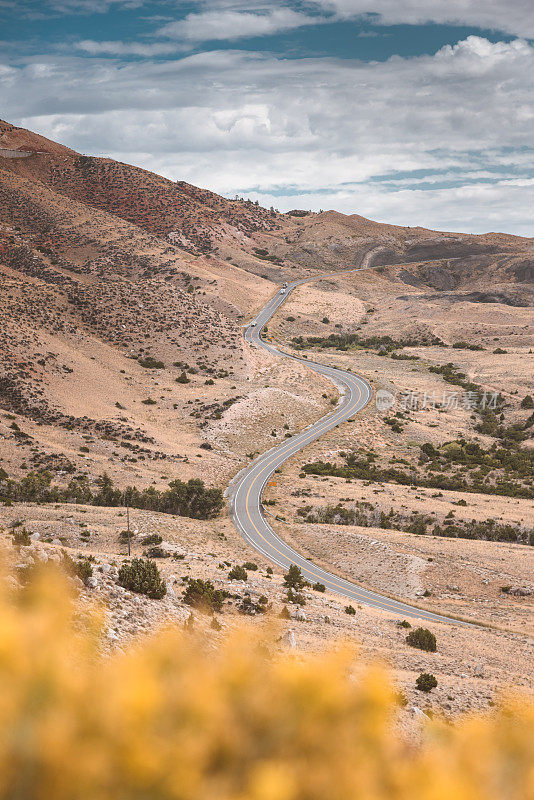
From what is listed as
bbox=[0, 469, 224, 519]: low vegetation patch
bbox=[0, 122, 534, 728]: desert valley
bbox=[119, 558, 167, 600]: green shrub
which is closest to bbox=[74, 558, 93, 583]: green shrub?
bbox=[0, 122, 534, 728]: desert valley

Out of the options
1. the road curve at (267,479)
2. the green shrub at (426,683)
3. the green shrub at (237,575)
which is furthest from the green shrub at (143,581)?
the road curve at (267,479)

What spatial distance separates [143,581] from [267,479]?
3974 cm

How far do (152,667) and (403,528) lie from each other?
4459cm

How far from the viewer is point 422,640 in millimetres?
23266

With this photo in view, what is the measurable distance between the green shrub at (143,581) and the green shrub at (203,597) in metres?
1.18

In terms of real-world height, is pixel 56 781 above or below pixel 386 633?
above

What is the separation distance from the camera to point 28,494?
125 feet

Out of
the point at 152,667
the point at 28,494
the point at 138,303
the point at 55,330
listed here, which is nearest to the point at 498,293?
the point at 138,303

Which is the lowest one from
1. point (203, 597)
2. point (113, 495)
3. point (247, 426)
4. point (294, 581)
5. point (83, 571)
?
point (247, 426)

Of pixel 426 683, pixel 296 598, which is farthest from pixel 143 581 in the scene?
pixel 296 598

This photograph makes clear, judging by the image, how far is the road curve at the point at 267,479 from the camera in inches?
1331

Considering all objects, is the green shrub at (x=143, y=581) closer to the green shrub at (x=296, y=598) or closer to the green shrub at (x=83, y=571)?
the green shrub at (x=83, y=571)

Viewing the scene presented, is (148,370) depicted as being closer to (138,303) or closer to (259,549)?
(138,303)

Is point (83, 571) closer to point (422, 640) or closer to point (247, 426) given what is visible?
point (422, 640)
